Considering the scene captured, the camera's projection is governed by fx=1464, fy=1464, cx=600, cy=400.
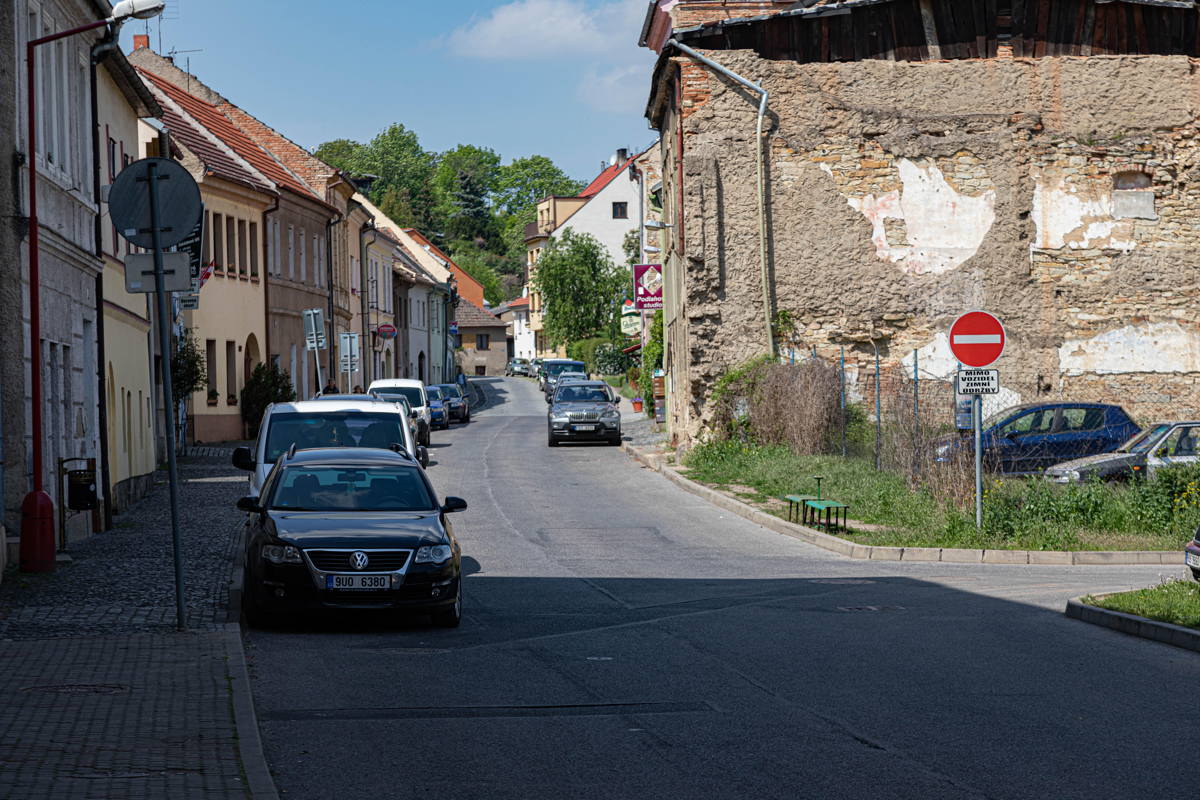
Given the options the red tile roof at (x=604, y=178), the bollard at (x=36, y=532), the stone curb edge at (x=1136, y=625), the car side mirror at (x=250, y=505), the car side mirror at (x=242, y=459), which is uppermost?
the red tile roof at (x=604, y=178)

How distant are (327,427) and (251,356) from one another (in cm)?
2781

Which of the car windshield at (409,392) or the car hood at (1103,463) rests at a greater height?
the car windshield at (409,392)

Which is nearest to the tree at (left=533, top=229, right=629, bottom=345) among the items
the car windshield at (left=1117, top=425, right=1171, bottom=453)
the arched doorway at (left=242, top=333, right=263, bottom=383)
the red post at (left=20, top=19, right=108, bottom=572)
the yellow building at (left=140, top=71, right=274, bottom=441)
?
the yellow building at (left=140, top=71, right=274, bottom=441)

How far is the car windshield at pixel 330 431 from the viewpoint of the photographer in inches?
698

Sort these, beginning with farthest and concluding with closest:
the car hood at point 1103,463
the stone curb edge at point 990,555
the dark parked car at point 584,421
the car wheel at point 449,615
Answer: the dark parked car at point 584,421 → the car hood at point 1103,463 → the stone curb edge at point 990,555 → the car wheel at point 449,615

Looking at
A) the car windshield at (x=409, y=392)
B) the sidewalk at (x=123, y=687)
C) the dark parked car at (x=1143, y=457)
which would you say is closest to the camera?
the sidewalk at (x=123, y=687)

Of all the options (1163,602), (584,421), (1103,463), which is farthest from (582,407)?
(1163,602)

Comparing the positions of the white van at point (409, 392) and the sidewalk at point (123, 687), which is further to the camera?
the white van at point (409, 392)

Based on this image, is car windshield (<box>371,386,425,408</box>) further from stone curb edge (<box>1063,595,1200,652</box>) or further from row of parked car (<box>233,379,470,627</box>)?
stone curb edge (<box>1063,595,1200,652</box>)

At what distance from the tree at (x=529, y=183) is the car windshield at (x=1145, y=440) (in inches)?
4579

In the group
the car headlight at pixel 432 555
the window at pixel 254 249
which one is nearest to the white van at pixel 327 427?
the car headlight at pixel 432 555

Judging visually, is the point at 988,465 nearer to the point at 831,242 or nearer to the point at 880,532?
the point at 880,532

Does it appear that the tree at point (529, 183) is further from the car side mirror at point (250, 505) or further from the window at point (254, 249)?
the car side mirror at point (250, 505)

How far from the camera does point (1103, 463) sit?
2189 cm
